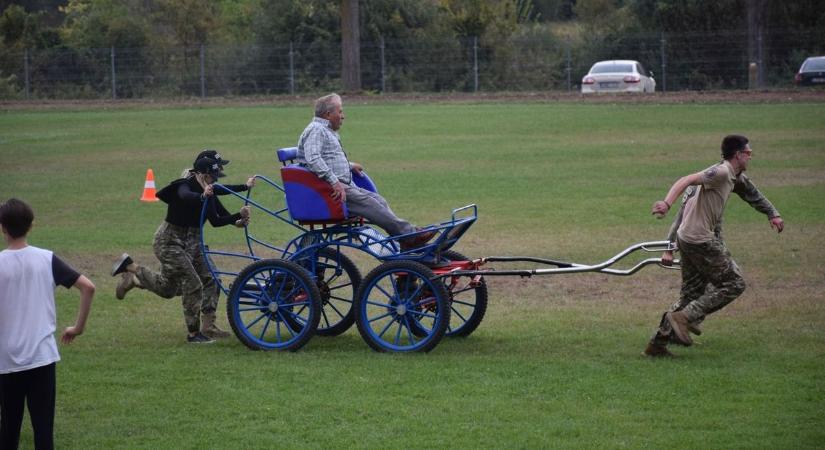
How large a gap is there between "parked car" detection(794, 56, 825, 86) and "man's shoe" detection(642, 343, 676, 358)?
119 feet

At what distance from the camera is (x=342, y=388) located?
8.75 meters

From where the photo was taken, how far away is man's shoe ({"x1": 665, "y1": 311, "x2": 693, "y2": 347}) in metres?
9.25

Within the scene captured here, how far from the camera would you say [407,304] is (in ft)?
32.1

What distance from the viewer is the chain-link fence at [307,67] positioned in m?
50.1

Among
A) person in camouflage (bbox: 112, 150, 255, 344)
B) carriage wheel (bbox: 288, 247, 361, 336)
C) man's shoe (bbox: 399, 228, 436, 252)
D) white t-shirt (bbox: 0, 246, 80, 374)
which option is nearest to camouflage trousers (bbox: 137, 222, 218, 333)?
person in camouflage (bbox: 112, 150, 255, 344)

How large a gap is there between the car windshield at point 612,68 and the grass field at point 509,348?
18959 mm

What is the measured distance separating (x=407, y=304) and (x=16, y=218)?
399 cm

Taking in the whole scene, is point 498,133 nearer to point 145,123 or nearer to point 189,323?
point 145,123

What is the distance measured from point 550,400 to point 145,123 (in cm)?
3077

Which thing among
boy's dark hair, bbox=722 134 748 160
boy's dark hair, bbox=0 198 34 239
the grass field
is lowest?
the grass field

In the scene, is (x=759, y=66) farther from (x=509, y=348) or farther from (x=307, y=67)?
(x=509, y=348)

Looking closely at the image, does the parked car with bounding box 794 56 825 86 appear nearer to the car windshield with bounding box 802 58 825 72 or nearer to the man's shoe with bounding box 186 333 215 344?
the car windshield with bounding box 802 58 825 72

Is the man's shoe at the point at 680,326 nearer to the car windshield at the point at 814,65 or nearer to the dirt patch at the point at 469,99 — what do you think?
the dirt patch at the point at 469,99

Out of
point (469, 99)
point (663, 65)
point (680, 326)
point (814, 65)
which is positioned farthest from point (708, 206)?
point (663, 65)
